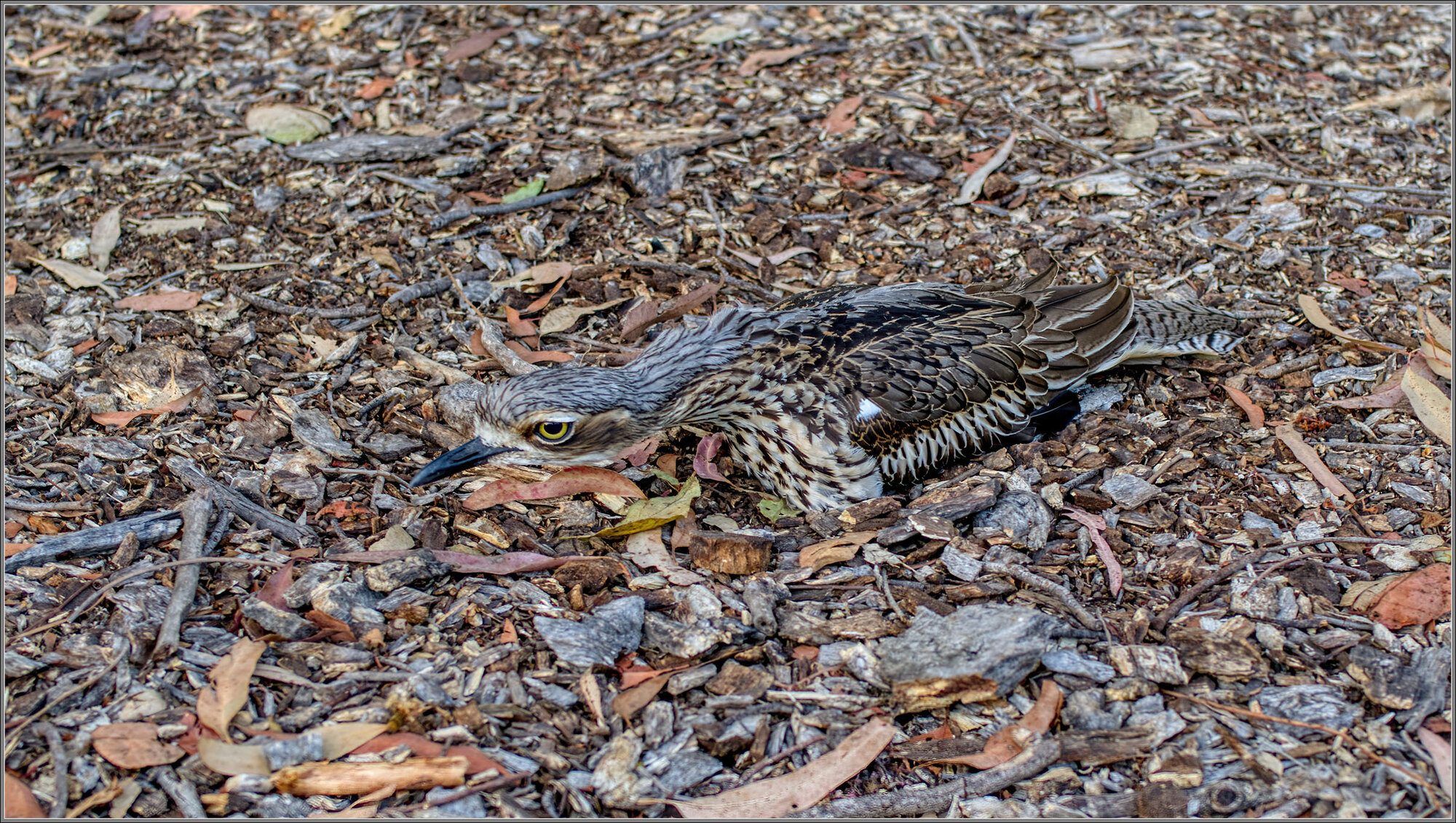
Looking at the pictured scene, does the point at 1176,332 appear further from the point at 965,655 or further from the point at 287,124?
the point at 287,124

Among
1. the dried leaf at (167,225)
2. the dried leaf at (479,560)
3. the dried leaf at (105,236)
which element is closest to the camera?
the dried leaf at (479,560)

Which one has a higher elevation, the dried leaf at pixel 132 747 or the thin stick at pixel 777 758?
the dried leaf at pixel 132 747

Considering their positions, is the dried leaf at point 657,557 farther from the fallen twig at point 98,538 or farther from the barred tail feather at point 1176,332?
the barred tail feather at point 1176,332

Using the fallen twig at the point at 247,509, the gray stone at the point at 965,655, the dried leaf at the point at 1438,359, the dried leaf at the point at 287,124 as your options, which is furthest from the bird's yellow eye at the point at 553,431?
the dried leaf at the point at 1438,359

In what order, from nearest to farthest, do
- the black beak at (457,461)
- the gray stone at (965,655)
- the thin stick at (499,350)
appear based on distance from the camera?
1. the gray stone at (965,655)
2. the black beak at (457,461)
3. the thin stick at (499,350)

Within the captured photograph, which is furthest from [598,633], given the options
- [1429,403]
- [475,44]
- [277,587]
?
[475,44]

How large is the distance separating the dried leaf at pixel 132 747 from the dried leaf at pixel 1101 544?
326 cm

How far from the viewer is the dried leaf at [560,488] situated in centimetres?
451

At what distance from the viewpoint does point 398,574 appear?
390 cm

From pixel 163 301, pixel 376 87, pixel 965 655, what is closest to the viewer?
pixel 965 655

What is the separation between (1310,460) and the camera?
4.56 metres

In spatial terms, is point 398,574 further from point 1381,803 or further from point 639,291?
point 1381,803

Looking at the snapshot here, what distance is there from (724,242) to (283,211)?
2.56m

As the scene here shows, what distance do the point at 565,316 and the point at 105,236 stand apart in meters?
2.68
